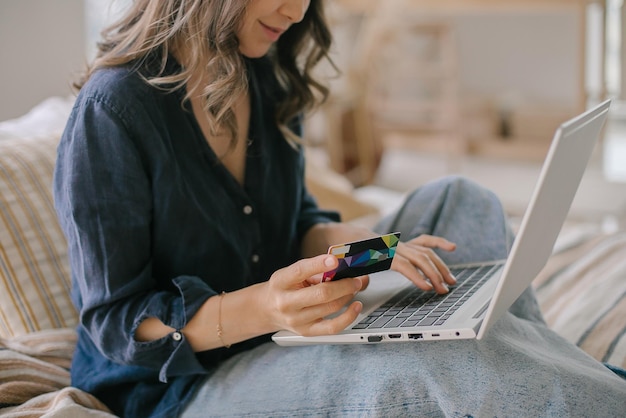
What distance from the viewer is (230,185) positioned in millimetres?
1147

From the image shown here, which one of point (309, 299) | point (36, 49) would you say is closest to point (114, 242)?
point (309, 299)

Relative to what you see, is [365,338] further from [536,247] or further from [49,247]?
[49,247]

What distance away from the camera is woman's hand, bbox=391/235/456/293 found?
1.05 metres

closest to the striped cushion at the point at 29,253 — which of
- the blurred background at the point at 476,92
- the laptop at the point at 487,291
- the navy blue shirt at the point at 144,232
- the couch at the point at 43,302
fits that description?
the couch at the point at 43,302

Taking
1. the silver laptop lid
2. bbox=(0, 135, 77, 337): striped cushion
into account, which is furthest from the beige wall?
the silver laptop lid

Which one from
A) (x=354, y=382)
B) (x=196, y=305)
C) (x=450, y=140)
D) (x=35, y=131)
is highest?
(x=35, y=131)

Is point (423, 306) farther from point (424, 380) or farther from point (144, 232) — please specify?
point (144, 232)

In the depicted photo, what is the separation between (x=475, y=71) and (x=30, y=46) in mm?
3179

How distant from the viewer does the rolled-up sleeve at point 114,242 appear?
981 mm

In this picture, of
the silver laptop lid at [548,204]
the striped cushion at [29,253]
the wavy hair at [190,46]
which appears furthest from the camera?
the striped cushion at [29,253]

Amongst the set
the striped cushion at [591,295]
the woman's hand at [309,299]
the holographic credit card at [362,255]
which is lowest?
the striped cushion at [591,295]

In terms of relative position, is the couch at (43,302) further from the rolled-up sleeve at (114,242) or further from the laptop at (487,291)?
the laptop at (487,291)

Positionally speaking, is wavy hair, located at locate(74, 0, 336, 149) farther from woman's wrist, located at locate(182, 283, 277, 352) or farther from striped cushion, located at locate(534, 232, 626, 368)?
striped cushion, located at locate(534, 232, 626, 368)

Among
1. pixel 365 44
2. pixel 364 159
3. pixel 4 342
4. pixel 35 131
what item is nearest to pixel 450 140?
pixel 364 159
